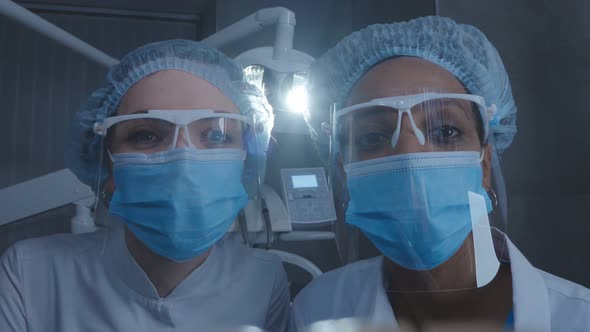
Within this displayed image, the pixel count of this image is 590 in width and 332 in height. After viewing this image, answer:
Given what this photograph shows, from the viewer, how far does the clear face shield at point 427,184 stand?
71cm

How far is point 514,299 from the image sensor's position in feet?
2.63

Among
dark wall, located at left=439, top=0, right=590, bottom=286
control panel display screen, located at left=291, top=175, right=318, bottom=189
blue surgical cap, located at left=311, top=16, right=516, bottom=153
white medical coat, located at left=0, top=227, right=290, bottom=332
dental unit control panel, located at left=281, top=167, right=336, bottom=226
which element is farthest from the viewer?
control panel display screen, located at left=291, top=175, right=318, bottom=189

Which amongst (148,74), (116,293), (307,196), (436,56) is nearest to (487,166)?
(436,56)

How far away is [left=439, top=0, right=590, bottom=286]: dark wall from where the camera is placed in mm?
1248

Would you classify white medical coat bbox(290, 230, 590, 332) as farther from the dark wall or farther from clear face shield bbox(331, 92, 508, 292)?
the dark wall

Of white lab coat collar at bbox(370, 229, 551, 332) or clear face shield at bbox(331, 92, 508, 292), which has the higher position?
clear face shield at bbox(331, 92, 508, 292)

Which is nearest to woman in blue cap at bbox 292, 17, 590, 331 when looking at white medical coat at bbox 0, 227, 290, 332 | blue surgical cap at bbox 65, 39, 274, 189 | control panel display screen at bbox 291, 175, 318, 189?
white medical coat at bbox 0, 227, 290, 332

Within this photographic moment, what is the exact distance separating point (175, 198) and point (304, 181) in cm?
91

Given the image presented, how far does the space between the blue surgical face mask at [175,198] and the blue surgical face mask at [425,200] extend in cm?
36

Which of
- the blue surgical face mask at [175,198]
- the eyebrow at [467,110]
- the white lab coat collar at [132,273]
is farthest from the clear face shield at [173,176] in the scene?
the eyebrow at [467,110]

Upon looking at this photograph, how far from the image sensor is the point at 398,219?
2.50 feet

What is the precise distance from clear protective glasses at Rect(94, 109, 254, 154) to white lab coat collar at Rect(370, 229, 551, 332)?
49 cm

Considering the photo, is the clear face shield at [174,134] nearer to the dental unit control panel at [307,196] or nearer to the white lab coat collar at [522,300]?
the white lab coat collar at [522,300]

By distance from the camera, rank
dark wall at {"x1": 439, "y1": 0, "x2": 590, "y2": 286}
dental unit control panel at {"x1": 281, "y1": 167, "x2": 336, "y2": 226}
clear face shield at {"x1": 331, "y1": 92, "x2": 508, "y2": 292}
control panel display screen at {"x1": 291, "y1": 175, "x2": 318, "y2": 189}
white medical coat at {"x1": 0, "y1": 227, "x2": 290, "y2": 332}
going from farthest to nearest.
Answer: control panel display screen at {"x1": 291, "y1": 175, "x2": 318, "y2": 189}
dental unit control panel at {"x1": 281, "y1": 167, "x2": 336, "y2": 226}
dark wall at {"x1": 439, "y1": 0, "x2": 590, "y2": 286}
white medical coat at {"x1": 0, "y1": 227, "x2": 290, "y2": 332}
clear face shield at {"x1": 331, "y1": 92, "x2": 508, "y2": 292}
